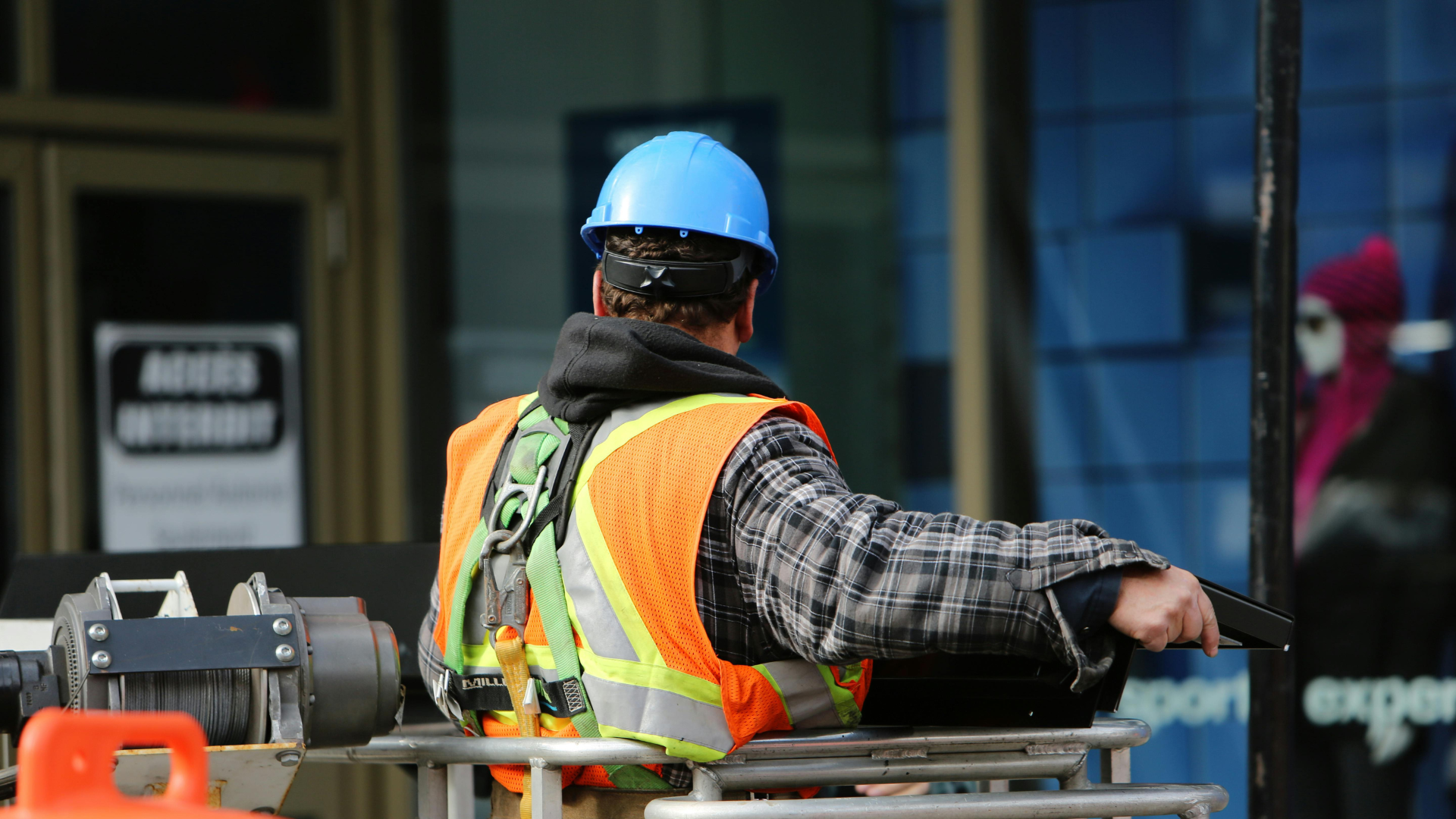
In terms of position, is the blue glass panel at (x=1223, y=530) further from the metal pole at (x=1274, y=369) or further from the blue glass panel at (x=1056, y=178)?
the metal pole at (x=1274, y=369)

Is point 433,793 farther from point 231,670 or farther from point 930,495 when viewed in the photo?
point 930,495

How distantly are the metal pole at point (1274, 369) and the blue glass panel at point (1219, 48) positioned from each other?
2.13 meters

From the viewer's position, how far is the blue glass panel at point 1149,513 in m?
4.64

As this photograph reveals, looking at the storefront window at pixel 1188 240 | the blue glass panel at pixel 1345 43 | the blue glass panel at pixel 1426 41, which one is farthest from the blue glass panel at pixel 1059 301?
the blue glass panel at pixel 1426 41

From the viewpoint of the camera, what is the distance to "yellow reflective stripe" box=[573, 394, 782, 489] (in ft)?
6.95

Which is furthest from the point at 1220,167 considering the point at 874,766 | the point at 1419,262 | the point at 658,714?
the point at 658,714

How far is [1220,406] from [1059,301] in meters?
0.59

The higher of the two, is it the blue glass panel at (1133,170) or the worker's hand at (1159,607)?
the blue glass panel at (1133,170)

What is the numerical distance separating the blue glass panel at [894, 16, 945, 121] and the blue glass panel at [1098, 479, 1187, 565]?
4.42ft

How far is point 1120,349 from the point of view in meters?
4.69

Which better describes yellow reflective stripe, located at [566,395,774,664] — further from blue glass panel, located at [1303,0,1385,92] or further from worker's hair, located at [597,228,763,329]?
blue glass panel, located at [1303,0,1385,92]

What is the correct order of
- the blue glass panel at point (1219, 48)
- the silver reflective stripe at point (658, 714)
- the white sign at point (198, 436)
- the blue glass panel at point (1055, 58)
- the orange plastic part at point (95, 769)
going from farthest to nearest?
the white sign at point (198, 436) → the blue glass panel at point (1055, 58) → the blue glass panel at point (1219, 48) → the silver reflective stripe at point (658, 714) → the orange plastic part at point (95, 769)

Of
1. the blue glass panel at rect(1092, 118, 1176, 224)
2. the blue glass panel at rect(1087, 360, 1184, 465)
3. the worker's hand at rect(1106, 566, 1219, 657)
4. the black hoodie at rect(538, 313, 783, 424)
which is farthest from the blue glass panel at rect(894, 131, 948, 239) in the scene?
the worker's hand at rect(1106, 566, 1219, 657)

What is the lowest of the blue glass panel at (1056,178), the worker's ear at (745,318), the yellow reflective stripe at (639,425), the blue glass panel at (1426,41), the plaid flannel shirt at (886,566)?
the plaid flannel shirt at (886,566)
